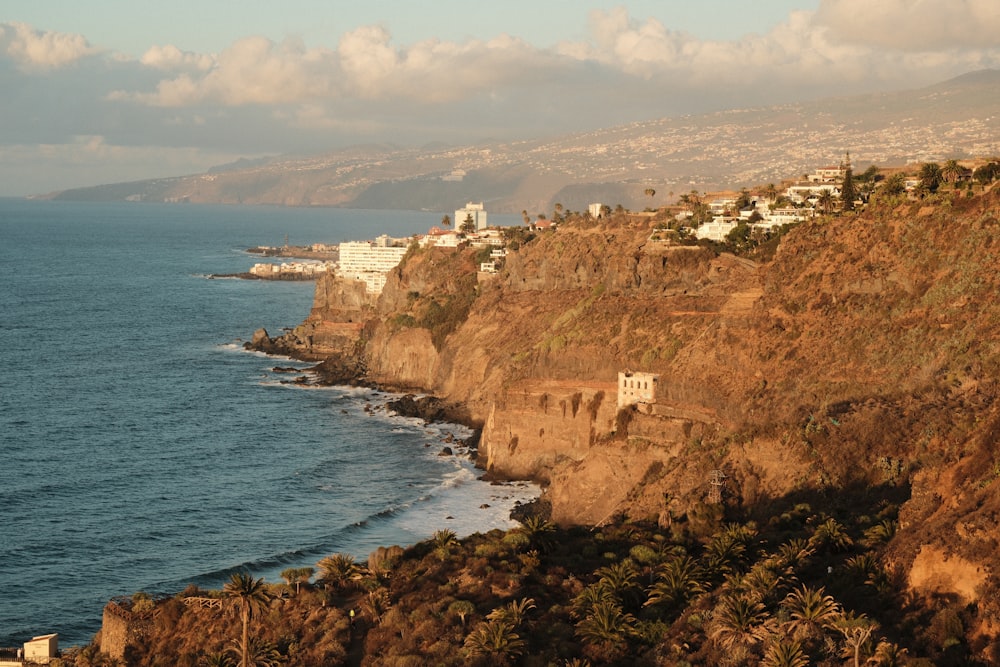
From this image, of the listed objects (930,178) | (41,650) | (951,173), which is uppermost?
(951,173)

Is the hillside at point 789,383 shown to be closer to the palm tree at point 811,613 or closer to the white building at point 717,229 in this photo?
the palm tree at point 811,613

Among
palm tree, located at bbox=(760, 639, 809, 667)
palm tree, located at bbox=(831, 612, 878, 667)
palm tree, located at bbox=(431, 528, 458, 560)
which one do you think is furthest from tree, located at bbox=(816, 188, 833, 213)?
palm tree, located at bbox=(760, 639, 809, 667)

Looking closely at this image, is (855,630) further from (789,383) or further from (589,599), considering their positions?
(789,383)

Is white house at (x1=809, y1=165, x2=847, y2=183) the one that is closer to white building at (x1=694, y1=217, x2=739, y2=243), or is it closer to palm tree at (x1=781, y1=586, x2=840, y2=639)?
white building at (x1=694, y1=217, x2=739, y2=243)

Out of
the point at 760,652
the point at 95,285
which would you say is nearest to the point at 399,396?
the point at 760,652

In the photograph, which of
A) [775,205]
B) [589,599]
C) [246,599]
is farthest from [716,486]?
[775,205]

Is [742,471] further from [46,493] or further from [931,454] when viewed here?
[46,493]

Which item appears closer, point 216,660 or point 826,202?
point 216,660

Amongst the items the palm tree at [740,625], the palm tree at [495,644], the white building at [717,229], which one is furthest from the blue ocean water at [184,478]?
the palm tree at [740,625]
